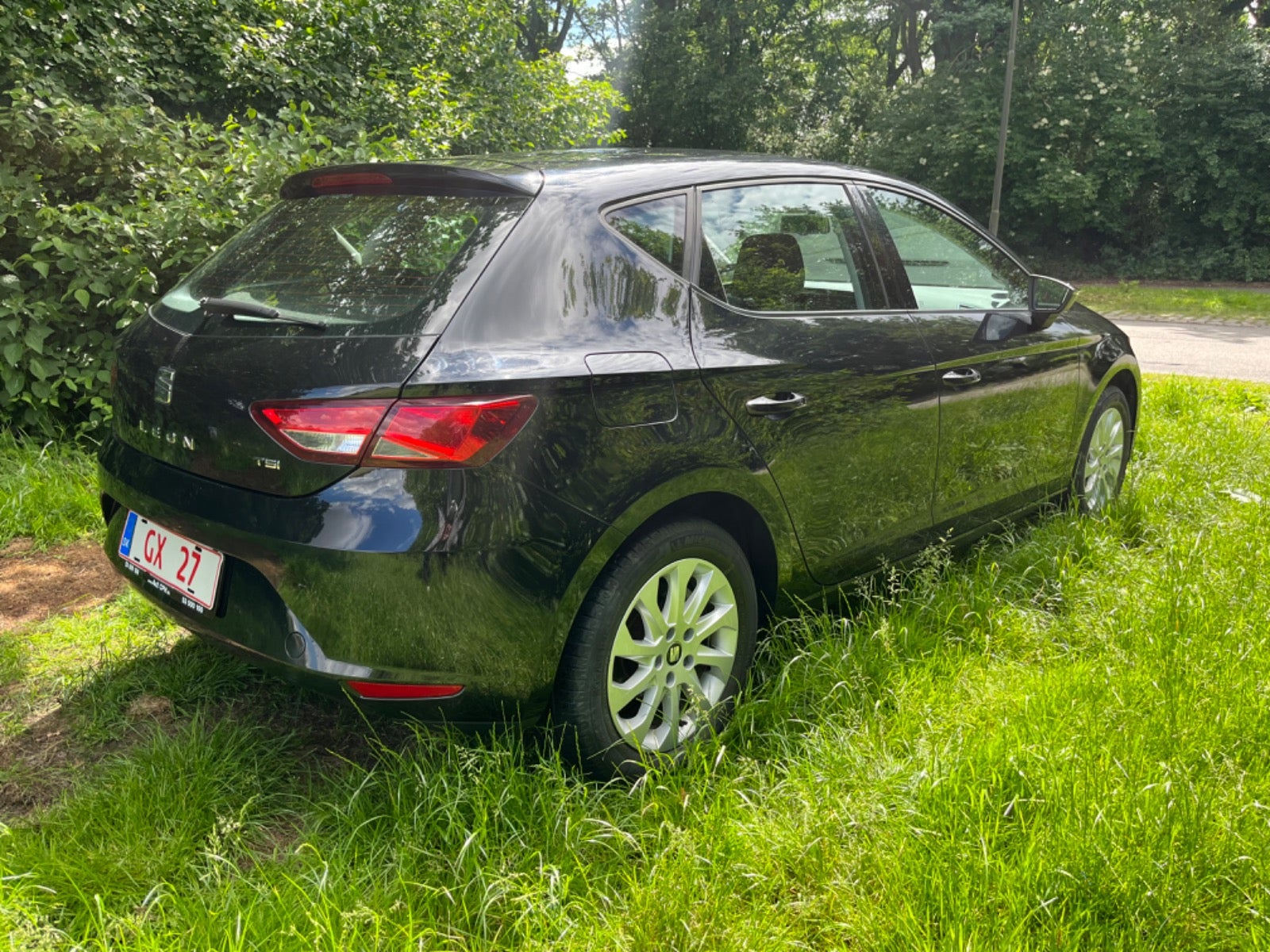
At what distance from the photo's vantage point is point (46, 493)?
4195 mm

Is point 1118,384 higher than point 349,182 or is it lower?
lower

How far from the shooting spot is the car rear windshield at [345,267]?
84.7 inches

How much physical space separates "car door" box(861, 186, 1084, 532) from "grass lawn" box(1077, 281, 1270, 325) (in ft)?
41.6

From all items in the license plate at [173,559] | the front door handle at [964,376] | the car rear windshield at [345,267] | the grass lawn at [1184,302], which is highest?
the grass lawn at [1184,302]

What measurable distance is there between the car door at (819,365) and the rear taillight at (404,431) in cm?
65

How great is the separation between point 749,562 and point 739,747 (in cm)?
52

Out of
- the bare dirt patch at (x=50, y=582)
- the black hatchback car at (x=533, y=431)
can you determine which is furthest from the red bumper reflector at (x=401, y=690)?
the bare dirt patch at (x=50, y=582)

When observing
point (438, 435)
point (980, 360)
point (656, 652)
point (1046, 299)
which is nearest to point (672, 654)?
point (656, 652)

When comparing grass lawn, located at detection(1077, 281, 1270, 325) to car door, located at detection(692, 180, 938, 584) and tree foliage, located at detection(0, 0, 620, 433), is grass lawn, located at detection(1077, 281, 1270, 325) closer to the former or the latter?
tree foliage, located at detection(0, 0, 620, 433)

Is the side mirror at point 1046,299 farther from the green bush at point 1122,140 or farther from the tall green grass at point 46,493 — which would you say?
the green bush at point 1122,140

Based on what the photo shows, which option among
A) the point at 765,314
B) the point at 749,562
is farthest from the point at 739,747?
the point at 765,314

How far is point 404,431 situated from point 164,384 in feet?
2.45

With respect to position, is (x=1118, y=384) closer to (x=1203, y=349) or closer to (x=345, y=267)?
(x=345, y=267)

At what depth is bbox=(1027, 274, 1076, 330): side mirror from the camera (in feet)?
12.0
